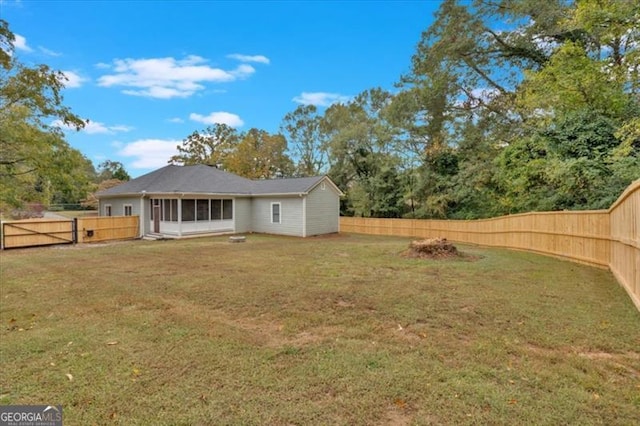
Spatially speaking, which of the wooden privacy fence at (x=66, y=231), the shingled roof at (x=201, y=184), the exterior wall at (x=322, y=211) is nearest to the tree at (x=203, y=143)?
the shingled roof at (x=201, y=184)

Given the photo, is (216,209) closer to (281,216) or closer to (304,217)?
(281,216)

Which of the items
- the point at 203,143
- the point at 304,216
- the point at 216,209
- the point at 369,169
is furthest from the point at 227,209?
the point at 203,143

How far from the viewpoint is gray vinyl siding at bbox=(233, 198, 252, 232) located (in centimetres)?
1909

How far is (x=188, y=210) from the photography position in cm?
1686

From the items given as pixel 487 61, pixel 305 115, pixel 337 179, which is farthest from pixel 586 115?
pixel 305 115

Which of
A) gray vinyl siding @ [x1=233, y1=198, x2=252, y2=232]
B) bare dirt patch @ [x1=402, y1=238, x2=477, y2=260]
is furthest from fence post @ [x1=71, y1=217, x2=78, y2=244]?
A: bare dirt patch @ [x1=402, y1=238, x2=477, y2=260]

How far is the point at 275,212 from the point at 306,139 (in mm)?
16524

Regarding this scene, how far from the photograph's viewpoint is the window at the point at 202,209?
1731cm

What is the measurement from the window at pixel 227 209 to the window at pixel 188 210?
1.78m

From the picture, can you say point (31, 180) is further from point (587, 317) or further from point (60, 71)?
point (587, 317)

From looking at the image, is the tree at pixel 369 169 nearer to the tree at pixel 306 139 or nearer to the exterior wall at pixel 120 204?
the tree at pixel 306 139

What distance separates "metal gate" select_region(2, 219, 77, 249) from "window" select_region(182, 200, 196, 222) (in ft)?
14.9

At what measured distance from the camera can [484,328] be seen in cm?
424

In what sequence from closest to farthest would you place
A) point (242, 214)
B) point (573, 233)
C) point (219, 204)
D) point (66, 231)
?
point (573, 233) → point (66, 231) → point (219, 204) → point (242, 214)
